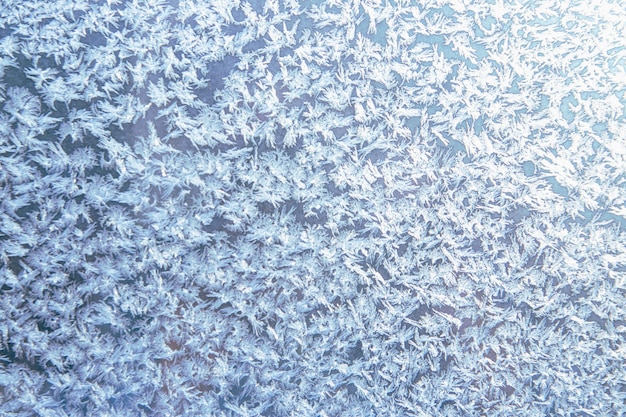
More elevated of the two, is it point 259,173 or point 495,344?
point 259,173

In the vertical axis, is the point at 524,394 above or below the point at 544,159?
below

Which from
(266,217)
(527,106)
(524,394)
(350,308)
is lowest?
(524,394)

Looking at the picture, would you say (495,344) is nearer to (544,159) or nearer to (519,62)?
(544,159)

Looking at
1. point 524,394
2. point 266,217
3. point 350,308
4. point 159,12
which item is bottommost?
point 524,394

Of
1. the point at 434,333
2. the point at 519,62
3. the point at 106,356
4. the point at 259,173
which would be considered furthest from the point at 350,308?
the point at 519,62

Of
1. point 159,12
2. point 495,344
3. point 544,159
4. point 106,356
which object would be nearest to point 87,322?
point 106,356

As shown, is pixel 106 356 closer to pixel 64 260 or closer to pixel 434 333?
pixel 64 260
